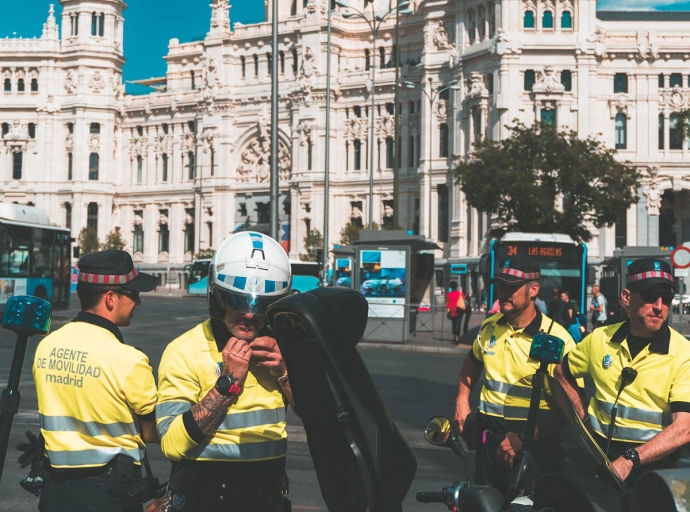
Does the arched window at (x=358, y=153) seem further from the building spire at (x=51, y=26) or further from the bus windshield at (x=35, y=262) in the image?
the bus windshield at (x=35, y=262)

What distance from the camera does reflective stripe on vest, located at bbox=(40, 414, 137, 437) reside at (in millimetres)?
3824

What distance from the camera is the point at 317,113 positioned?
68.5 metres

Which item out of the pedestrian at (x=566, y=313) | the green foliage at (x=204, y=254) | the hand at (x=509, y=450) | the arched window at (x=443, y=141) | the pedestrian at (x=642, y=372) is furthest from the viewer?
the green foliage at (x=204, y=254)

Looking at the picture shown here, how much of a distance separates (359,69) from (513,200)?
32.6 meters

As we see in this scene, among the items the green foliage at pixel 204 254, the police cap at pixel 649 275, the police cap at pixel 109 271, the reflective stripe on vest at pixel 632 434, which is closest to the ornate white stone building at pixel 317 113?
the green foliage at pixel 204 254

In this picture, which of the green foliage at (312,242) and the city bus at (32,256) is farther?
the green foliage at (312,242)

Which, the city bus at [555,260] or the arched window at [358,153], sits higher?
the arched window at [358,153]

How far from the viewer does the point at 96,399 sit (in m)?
3.82

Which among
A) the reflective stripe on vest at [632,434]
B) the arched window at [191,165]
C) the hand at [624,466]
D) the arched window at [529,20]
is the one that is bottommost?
the hand at [624,466]

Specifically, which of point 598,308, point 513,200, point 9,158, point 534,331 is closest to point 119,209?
point 9,158

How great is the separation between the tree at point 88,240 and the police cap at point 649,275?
69633mm

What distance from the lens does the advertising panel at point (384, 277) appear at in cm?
2412

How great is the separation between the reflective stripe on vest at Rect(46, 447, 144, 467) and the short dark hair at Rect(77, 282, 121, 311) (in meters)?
0.59

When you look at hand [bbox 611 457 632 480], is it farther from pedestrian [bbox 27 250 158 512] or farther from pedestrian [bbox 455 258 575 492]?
pedestrian [bbox 27 250 158 512]
